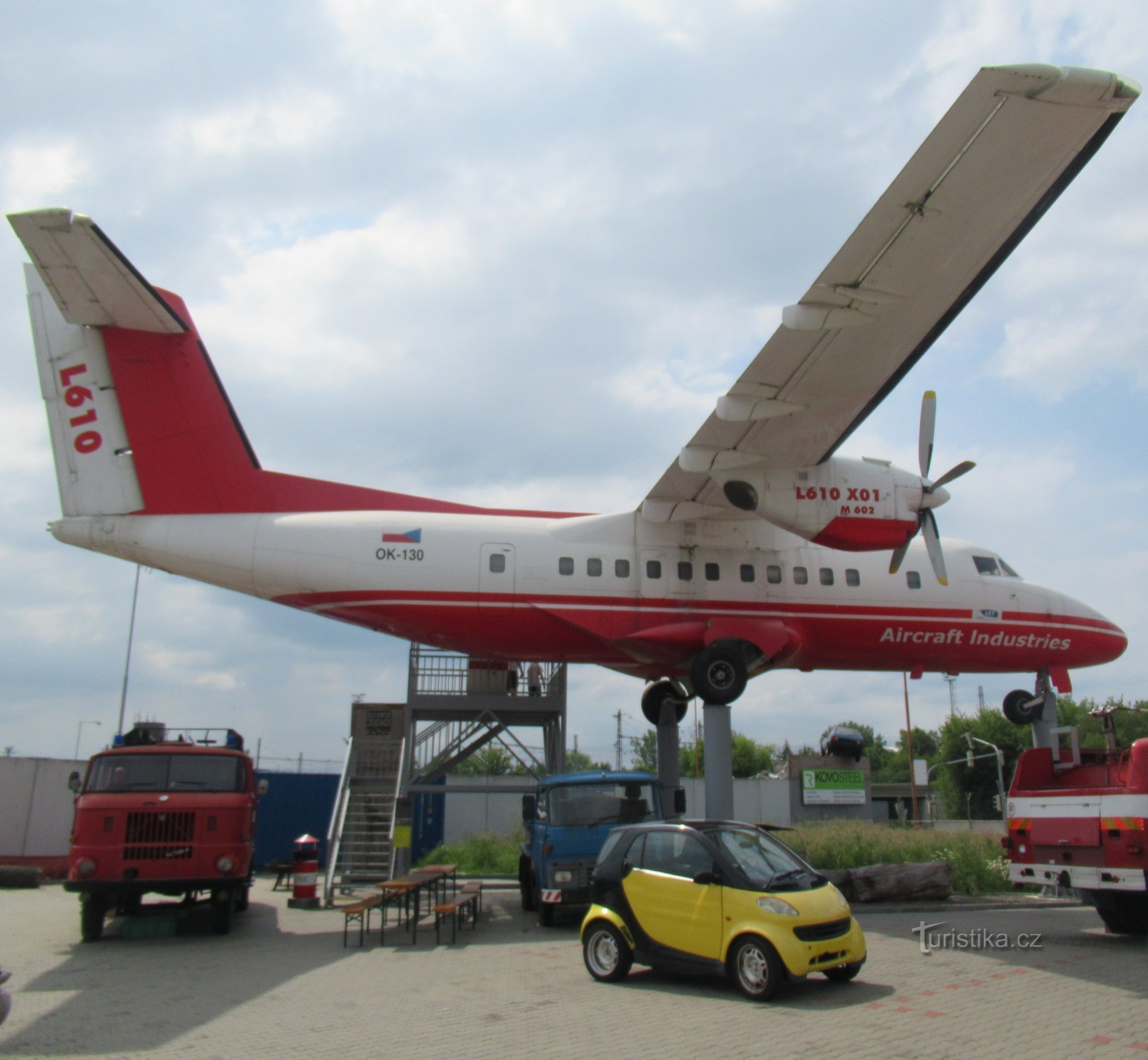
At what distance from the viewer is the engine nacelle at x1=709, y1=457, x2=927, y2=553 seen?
15.3 m

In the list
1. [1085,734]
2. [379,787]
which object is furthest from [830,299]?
[1085,734]

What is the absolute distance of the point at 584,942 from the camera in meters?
9.72

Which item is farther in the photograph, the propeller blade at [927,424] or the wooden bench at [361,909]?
the propeller blade at [927,424]

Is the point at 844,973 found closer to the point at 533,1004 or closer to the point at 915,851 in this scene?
the point at 533,1004

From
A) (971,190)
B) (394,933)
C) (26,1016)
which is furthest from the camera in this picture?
(394,933)

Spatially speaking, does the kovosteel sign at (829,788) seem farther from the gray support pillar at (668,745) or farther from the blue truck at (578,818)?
the blue truck at (578,818)

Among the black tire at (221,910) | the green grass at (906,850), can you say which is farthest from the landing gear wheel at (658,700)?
the black tire at (221,910)

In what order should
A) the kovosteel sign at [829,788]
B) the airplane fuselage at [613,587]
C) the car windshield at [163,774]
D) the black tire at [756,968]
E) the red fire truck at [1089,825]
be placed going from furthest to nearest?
the kovosteel sign at [829,788]
the airplane fuselage at [613,587]
the car windshield at [163,774]
the red fire truck at [1089,825]
the black tire at [756,968]

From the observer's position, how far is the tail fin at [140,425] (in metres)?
15.7

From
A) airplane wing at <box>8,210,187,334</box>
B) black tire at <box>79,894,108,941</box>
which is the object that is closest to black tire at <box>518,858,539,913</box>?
black tire at <box>79,894,108,941</box>

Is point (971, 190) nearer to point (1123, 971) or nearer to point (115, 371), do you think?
point (1123, 971)

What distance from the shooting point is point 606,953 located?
9.49 meters

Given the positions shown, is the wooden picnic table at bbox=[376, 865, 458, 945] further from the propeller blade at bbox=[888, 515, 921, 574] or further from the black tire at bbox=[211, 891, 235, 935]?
the propeller blade at bbox=[888, 515, 921, 574]

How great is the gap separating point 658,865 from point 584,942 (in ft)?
4.39
